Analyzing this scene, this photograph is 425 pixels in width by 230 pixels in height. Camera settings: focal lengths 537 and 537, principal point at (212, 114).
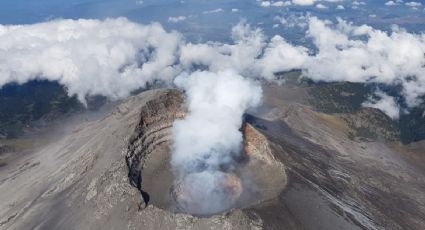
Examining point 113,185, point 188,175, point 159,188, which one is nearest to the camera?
point 113,185

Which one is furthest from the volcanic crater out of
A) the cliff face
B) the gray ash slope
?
the gray ash slope

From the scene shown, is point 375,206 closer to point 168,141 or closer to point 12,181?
point 168,141

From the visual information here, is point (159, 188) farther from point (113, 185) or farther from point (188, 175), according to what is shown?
point (113, 185)

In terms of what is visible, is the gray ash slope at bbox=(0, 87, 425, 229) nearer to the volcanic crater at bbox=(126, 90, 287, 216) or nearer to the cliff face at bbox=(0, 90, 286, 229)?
the cliff face at bbox=(0, 90, 286, 229)

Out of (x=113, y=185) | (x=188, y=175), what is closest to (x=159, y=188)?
(x=188, y=175)

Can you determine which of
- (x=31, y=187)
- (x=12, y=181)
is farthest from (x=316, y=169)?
(x=12, y=181)
